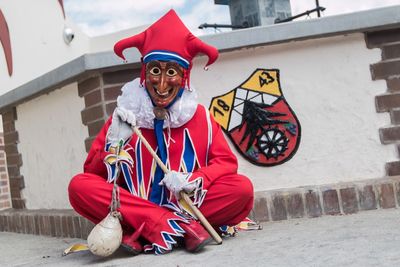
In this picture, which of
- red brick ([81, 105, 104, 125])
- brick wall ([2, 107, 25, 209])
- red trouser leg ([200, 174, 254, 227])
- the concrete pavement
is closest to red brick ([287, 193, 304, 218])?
the concrete pavement

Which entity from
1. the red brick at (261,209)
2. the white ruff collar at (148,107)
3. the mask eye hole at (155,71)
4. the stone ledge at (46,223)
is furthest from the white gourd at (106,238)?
the red brick at (261,209)

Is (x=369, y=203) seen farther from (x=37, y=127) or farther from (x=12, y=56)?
(x=12, y=56)

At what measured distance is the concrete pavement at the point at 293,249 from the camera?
85.7 inches

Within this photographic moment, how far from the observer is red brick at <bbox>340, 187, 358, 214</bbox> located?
11.8 ft

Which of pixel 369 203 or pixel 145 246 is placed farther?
pixel 369 203

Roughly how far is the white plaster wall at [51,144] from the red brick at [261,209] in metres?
1.29

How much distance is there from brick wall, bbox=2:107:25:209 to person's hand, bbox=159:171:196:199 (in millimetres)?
2534

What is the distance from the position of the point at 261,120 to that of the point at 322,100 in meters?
0.44

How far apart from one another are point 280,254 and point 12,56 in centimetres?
596

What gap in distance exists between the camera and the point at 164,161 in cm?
295

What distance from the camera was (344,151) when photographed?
381 cm

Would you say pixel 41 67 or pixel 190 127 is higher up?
pixel 41 67

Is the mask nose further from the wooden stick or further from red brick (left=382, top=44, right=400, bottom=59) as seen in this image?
red brick (left=382, top=44, right=400, bottom=59)

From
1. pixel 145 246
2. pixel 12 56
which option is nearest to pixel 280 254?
pixel 145 246
